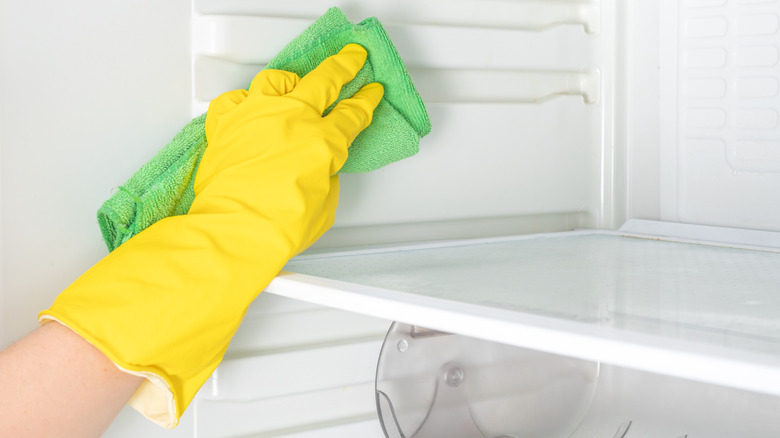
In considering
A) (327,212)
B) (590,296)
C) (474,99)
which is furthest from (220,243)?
(474,99)

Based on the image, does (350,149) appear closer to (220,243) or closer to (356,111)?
(356,111)

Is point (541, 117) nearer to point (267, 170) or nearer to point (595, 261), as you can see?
point (595, 261)

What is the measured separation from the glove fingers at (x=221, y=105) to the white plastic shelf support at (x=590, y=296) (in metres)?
0.22

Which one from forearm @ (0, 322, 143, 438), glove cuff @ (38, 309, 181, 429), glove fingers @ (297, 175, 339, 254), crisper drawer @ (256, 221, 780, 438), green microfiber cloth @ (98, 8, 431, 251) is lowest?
glove cuff @ (38, 309, 181, 429)

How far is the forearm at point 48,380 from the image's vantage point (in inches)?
32.0

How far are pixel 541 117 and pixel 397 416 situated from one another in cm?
58

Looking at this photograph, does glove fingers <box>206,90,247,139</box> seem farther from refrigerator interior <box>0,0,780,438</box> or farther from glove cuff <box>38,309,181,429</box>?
glove cuff <box>38,309,181,429</box>

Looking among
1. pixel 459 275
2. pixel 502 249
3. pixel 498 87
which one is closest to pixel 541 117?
pixel 498 87

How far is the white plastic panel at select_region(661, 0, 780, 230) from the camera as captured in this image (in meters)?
1.21

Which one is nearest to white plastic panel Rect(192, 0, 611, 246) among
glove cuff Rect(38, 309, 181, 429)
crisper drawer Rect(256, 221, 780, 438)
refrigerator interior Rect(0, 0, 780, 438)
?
refrigerator interior Rect(0, 0, 780, 438)

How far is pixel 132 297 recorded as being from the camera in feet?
2.63

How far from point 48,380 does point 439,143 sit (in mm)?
686

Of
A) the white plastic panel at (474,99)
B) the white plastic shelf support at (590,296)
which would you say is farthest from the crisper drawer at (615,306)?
the white plastic panel at (474,99)

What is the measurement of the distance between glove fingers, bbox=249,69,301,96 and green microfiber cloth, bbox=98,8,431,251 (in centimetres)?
4
